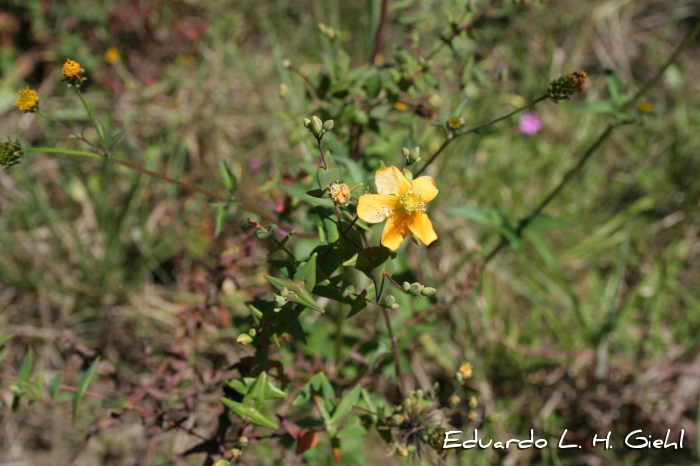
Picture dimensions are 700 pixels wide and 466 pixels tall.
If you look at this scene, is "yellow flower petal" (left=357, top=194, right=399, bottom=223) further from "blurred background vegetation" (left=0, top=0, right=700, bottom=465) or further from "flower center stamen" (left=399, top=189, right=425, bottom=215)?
"blurred background vegetation" (left=0, top=0, right=700, bottom=465)

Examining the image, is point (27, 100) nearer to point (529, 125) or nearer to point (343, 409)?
point (343, 409)

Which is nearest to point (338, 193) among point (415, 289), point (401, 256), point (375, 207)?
point (375, 207)

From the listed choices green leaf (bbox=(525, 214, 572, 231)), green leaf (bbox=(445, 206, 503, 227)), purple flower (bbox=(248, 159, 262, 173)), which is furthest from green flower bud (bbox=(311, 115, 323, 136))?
purple flower (bbox=(248, 159, 262, 173))

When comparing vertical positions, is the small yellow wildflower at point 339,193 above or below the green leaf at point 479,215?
below

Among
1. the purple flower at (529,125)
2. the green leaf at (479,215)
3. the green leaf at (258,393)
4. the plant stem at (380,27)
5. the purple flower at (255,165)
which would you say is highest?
the purple flower at (529,125)

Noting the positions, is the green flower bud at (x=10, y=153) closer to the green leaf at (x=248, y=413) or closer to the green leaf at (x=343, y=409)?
the green leaf at (x=248, y=413)

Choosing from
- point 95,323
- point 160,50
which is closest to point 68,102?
point 160,50

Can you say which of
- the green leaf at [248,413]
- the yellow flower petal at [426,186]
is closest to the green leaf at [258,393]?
the green leaf at [248,413]
